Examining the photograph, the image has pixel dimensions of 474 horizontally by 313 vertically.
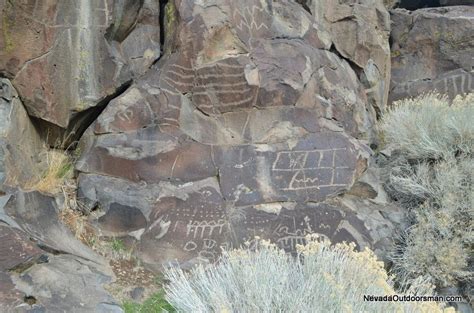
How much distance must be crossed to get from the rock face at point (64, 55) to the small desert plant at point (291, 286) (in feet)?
7.80

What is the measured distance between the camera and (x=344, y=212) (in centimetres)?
514

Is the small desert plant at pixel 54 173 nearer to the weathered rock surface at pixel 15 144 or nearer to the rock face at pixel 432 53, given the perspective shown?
the weathered rock surface at pixel 15 144

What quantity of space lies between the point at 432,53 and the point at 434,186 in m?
3.68

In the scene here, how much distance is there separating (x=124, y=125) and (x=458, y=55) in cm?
554

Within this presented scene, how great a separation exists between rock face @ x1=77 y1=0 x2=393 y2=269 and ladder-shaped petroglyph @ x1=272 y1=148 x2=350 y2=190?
10mm

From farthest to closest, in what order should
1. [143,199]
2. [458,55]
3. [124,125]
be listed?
[458,55] → [124,125] → [143,199]

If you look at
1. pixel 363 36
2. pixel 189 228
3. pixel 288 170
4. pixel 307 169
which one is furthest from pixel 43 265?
pixel 363 36

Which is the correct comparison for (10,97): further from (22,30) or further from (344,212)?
(344,212)

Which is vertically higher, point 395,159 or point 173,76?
point 173,76

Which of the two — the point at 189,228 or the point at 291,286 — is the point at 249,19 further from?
the point at 291,286

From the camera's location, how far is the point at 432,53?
837 centimetres

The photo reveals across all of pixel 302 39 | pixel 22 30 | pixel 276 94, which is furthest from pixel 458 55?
pixel 22 30

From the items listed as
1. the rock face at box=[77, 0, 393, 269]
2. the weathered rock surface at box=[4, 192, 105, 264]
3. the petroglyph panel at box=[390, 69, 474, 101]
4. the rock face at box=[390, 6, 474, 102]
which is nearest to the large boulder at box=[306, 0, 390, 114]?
the petroglyph panel at box=[390, 69, 474, 101]

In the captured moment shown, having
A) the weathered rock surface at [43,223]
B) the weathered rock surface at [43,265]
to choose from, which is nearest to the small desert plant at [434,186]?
the weathered rock surface at [43,265]
